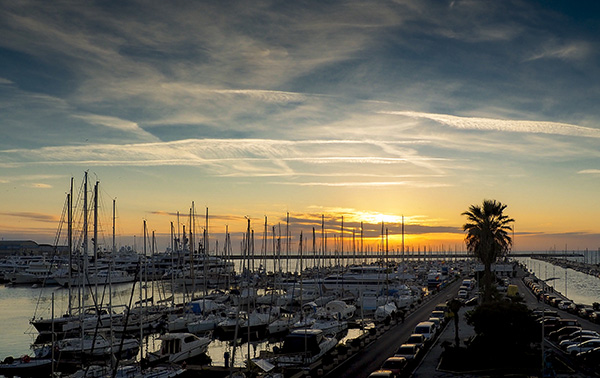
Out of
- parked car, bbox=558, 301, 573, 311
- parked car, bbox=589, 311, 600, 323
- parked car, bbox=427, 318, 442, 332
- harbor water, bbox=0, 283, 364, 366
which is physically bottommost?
harbor water, bbox=0, 283, 364, 366

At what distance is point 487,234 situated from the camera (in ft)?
170

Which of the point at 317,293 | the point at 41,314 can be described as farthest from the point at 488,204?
the point at 41,314

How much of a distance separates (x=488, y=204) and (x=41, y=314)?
79288mm

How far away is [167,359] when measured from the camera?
48062 mm

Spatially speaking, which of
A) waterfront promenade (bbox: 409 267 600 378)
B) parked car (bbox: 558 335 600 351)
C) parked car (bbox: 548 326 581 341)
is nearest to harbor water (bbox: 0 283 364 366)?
waterfront promenade (bbox: 409 267 600 378)

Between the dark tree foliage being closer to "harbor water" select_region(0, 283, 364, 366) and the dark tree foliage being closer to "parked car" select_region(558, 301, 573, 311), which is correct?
"harbor water" select_region(0, 283, 364, 366)

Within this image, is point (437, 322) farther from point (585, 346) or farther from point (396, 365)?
point (396, 365)

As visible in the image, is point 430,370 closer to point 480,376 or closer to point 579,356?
point 480,376

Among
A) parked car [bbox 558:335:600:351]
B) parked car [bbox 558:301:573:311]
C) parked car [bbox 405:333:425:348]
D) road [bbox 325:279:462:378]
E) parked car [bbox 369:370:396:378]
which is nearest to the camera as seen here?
parked car [bbox 369:370:396:378]

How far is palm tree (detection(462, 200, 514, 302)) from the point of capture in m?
51.5

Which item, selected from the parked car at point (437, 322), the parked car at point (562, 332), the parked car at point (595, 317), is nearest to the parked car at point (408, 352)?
the parked car at point (437, 322)

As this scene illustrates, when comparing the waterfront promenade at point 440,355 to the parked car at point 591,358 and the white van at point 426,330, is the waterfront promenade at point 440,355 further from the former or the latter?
the parked car at point 591,358

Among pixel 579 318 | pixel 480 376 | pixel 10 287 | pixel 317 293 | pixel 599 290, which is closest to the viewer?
pixel 480 376

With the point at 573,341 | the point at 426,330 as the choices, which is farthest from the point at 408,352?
the point at 573,341
